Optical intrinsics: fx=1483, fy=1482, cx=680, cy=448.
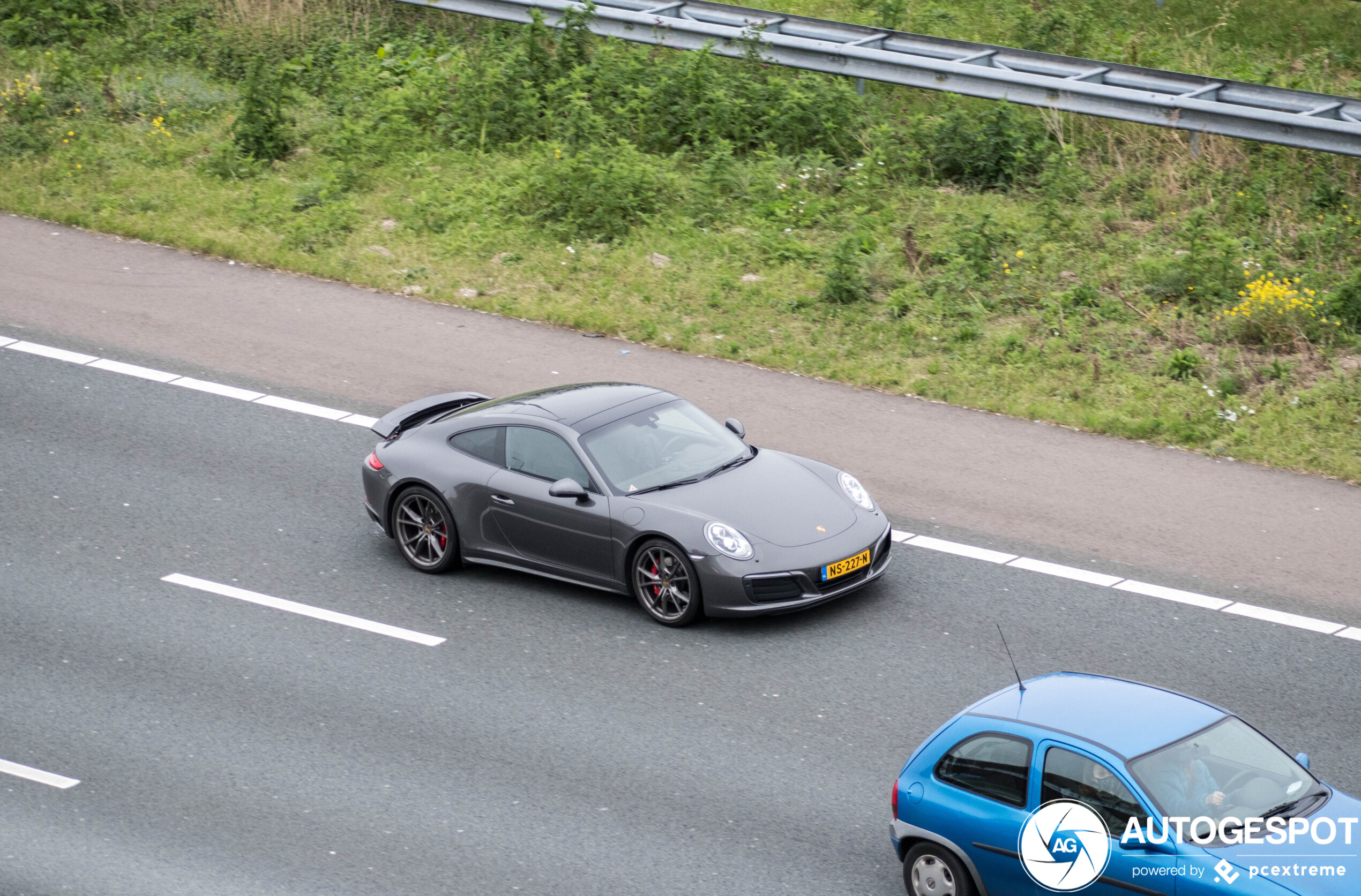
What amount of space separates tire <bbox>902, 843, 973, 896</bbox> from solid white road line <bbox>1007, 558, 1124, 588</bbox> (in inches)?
165

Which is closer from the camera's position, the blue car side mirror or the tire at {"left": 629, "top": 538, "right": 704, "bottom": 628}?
the blue car side mirror

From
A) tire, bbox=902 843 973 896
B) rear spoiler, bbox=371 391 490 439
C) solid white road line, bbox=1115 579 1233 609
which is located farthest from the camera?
rear spoiler, bbox=371 391 490 439

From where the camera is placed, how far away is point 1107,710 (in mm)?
7035

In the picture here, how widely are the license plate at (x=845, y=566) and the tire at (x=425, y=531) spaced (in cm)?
284

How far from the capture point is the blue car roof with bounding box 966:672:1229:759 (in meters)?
6.84

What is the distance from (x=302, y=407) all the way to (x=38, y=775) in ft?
18.9

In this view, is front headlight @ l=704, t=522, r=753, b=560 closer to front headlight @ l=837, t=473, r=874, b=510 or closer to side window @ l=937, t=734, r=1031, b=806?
front headlight @ l=837, t=473, r=874, b=510

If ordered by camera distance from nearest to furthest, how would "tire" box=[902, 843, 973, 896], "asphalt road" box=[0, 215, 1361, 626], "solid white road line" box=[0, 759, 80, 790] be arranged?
"tire" box=[902, 843, 973, 896]
"solid white road line" box=[0, 759, 80, 790]
"asphalt road" box=[0, 215, 1361, 626]

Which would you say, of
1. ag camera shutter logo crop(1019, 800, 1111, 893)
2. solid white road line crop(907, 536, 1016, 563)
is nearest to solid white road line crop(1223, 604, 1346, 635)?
solid white road line crop(907, 536, 1016, 563)

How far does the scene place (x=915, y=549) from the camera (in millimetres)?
11430

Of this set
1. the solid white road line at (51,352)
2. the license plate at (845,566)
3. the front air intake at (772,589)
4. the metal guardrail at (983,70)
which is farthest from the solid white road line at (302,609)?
the metal guardrail at (983,70)

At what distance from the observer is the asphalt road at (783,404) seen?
11.4 metres

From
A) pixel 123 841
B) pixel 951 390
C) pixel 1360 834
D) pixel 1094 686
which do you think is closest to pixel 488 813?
pixel 123 841

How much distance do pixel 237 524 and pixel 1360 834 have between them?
28.2 ft
